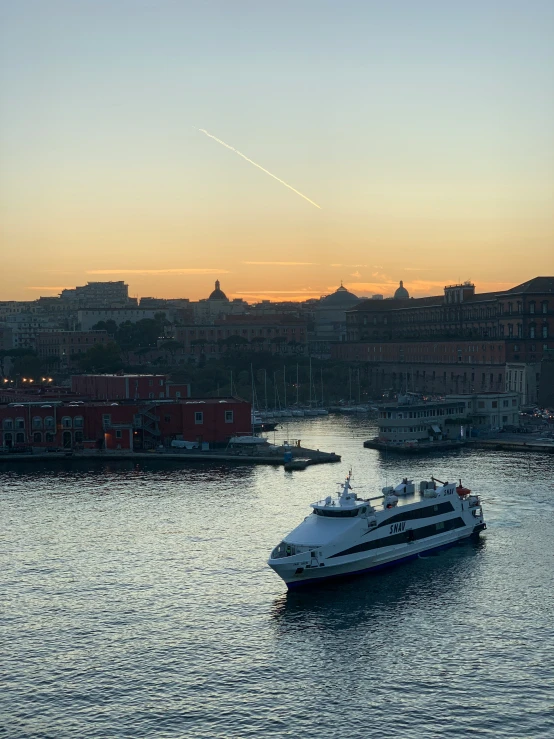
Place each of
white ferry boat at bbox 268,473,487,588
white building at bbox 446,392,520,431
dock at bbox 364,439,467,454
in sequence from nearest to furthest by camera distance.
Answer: white ferry boat at bbox 268,473,487,588 < dock at bbox 364,439,467,454 < white building at bbox 446,392,520,431

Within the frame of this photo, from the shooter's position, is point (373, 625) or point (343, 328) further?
point (343, 328)

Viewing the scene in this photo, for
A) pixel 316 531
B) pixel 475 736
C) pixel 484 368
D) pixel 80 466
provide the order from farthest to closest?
pixel 484 368 → pixel 80 466 → pixel 316 531 → pixel 475 736

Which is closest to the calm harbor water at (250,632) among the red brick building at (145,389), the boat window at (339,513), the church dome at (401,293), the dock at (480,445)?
the boat window at (339,513)

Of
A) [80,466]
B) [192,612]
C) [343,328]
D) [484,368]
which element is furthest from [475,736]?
[343,328]

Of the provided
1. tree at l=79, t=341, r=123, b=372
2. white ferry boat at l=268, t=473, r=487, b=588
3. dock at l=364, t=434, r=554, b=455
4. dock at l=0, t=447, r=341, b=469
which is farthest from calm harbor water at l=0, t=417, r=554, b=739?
tree at l=79, t=341, r=123, b=372

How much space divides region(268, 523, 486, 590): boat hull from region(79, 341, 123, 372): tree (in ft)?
305

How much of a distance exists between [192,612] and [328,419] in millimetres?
62393

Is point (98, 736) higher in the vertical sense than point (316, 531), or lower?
lower

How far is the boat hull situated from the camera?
3212 centimetres

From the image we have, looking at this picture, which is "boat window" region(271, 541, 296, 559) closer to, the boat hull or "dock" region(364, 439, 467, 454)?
the boat hull

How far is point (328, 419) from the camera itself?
92.2 metres

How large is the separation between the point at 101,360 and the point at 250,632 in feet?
334

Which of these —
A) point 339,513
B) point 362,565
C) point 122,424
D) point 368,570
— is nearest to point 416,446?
point 122,424

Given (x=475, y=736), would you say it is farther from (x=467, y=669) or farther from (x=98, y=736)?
A: (x=98, y=736)
